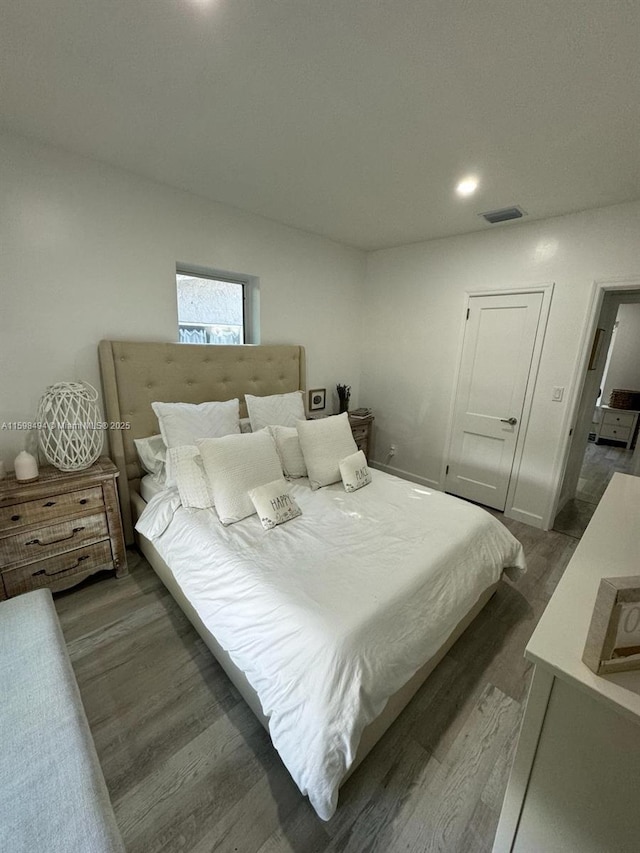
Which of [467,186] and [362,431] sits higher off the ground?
[467,186]

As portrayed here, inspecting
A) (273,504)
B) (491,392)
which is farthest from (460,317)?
(273,504)

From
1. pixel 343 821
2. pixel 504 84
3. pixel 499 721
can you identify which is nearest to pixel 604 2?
pixel 504 84

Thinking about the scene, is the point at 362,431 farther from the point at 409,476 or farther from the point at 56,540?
the point at 56,540

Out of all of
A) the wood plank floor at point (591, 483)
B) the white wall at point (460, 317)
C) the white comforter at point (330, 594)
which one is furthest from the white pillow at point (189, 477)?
the wood plank floor at point (591, 483)

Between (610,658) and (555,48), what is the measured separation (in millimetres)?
1808

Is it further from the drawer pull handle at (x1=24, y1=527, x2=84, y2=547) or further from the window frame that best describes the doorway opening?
the drawer pull handle at (x1=24, y1=527, x2=84, y2=547)

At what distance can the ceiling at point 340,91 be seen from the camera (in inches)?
42.6

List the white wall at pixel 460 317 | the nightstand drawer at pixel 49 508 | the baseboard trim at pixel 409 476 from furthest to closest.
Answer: the baseboard trim at pixel 409 476, the white wall at pixel 460 317, the nightstand drawer at pixel 49 508

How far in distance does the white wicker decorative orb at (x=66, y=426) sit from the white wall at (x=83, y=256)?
Answer: 6.3 inches

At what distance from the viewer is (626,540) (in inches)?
46.6

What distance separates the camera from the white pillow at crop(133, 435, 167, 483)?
2.22 m

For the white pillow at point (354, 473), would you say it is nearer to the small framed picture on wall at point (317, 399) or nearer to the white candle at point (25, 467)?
the small framed picture on wall at point (317, 399)

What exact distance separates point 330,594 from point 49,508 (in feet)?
5.34

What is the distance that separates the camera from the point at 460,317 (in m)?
3.19
